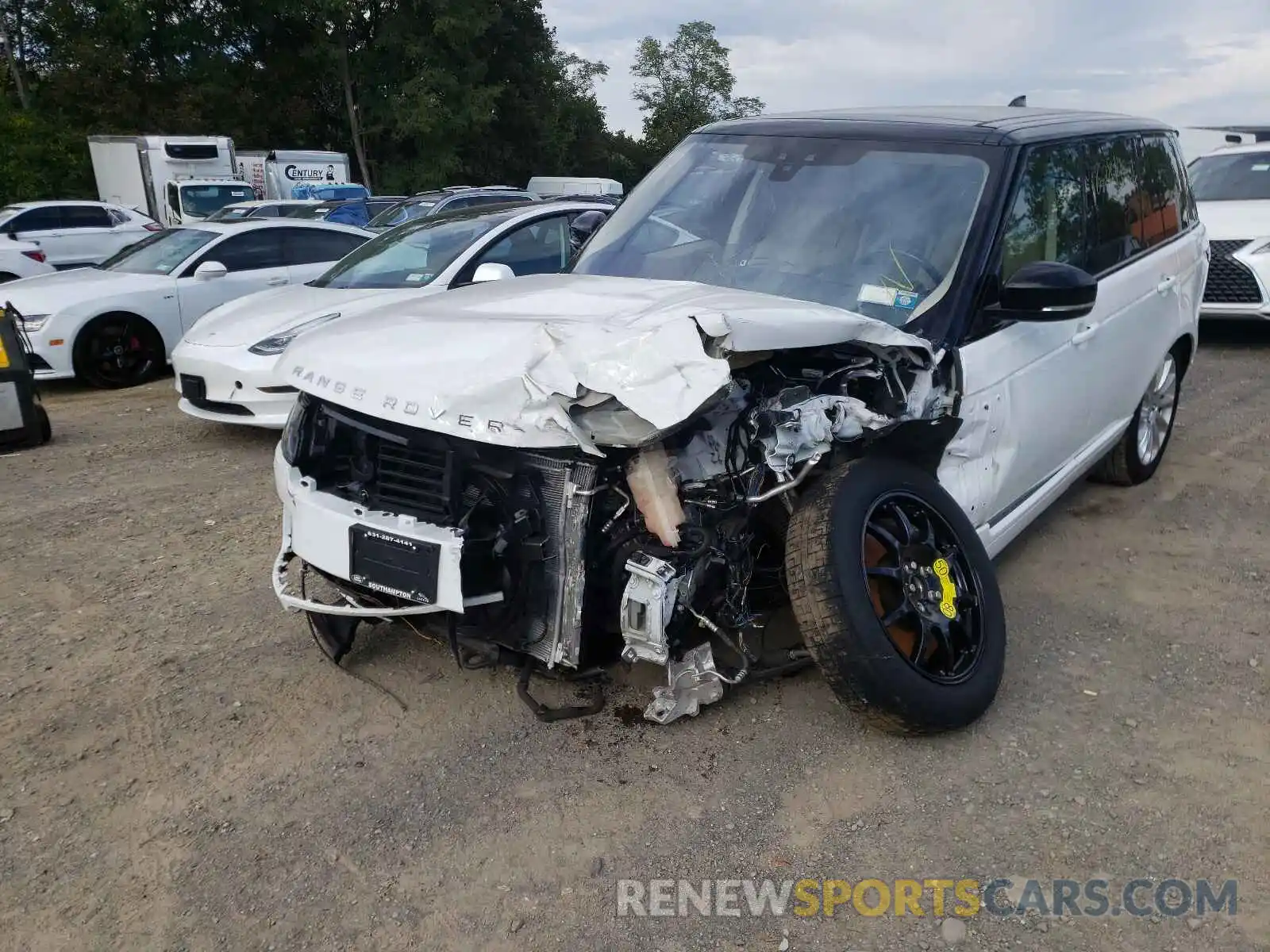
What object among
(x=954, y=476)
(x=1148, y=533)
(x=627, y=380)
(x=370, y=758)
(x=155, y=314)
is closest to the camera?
(x=627, y=380)

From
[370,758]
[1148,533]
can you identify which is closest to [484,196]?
[1148,533]

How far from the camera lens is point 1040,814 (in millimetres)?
2785

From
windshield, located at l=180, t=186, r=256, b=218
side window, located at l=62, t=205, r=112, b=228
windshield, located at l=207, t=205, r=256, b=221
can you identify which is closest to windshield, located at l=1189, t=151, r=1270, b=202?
windshield, located at l=207, t=205, r=256, b=221

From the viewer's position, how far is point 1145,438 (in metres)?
5.39

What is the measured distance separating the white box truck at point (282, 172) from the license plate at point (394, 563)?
24.4 metres

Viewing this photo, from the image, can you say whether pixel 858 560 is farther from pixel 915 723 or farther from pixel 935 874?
pixel 935 874

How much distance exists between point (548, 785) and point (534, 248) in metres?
5.16

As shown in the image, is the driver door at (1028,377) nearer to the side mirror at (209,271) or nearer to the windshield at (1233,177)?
the side mirror at (209,271)

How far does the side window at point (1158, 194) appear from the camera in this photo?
4805 mm

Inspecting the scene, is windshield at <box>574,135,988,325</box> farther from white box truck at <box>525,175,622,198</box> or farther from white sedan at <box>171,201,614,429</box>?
white box truck at <box>525,175,622,198</box>

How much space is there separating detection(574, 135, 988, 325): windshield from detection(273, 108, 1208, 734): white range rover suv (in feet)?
0.04

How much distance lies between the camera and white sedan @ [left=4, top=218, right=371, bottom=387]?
27.4ft

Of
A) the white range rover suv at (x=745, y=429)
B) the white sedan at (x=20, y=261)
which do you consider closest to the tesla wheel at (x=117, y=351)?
the white range rover suv at (x=745, y=429)

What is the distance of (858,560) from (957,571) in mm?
554
